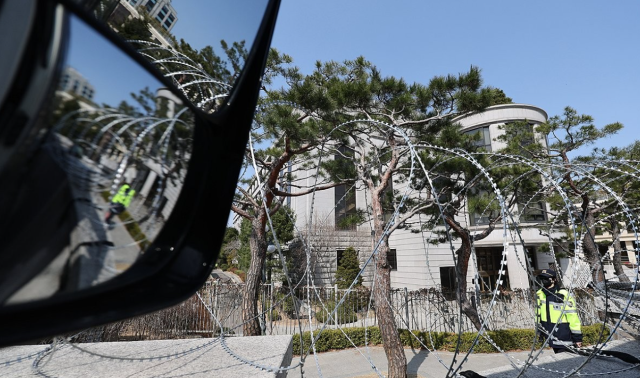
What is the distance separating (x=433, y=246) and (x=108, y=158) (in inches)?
803

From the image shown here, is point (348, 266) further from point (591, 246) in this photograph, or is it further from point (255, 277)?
point (591, 246)

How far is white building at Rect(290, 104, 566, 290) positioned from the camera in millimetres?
18328

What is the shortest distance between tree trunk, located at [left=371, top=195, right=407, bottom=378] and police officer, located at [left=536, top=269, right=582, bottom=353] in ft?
8.73

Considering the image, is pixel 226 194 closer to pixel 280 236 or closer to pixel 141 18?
pixel 141 18

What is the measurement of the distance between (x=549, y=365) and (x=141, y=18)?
6.29 metres

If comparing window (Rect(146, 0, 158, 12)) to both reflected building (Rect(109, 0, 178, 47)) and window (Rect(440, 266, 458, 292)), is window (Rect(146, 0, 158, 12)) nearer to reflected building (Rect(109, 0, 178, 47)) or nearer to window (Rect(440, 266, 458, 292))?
reflected building (Rect(109, 0, 178, 47))

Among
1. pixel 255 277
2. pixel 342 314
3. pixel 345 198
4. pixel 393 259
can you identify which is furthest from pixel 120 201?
pixel 393 259

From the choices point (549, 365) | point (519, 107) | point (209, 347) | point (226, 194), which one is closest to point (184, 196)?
point (226, 194)

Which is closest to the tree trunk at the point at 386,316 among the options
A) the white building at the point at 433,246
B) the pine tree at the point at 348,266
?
the pine tree at the point at 348,266

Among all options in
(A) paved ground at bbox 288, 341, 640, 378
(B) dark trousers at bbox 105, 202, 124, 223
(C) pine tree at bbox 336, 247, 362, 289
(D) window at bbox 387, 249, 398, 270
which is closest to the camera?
(B) dark trousers at bbox 105, 202, 124, 223

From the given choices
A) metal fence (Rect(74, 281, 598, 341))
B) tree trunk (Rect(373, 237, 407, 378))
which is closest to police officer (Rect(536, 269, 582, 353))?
tree trunk (Rect(373, 237, 407, 378))

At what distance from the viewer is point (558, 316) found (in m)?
5.39

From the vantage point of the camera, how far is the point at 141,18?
0.81 m

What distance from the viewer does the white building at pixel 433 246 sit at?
1833 cm
